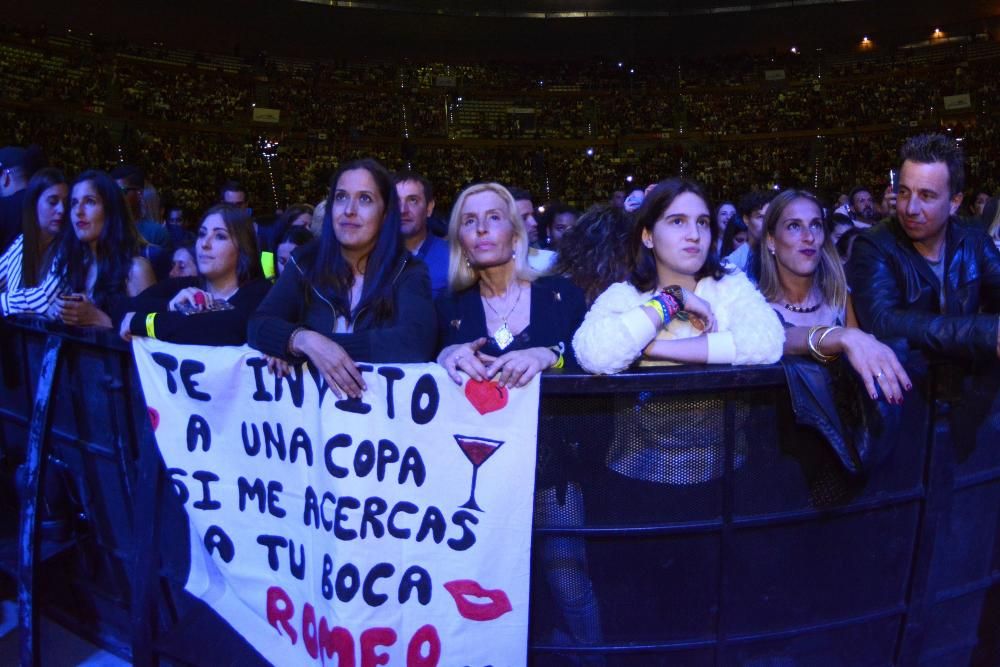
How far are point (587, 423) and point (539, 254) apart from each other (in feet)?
8.90

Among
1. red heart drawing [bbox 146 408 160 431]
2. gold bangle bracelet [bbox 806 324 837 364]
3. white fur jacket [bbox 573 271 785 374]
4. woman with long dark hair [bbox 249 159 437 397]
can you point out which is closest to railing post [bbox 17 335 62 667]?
red heart drawing [bbox 146 408 160 431]

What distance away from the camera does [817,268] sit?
10.6ft

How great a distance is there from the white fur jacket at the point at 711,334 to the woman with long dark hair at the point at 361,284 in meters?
0.56

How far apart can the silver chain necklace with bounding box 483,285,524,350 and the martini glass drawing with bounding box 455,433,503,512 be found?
541mm

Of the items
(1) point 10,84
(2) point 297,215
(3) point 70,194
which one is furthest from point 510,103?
(3) point 70,194

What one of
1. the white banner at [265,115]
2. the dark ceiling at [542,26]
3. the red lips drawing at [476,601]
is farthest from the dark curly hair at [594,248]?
the dark ceiling at [542,26]

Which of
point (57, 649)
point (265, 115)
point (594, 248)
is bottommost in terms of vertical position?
point (57, 649)

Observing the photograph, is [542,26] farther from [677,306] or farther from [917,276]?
[677,306]

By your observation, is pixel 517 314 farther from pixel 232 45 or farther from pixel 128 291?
pixel 232 45

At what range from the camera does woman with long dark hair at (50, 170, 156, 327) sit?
3732 millimetres

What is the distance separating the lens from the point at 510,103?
27.1 m

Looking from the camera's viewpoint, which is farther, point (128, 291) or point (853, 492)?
point (128, 291)

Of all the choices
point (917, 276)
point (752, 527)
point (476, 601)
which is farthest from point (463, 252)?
point (917, 276)

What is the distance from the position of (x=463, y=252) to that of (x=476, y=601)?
4.03 ft
